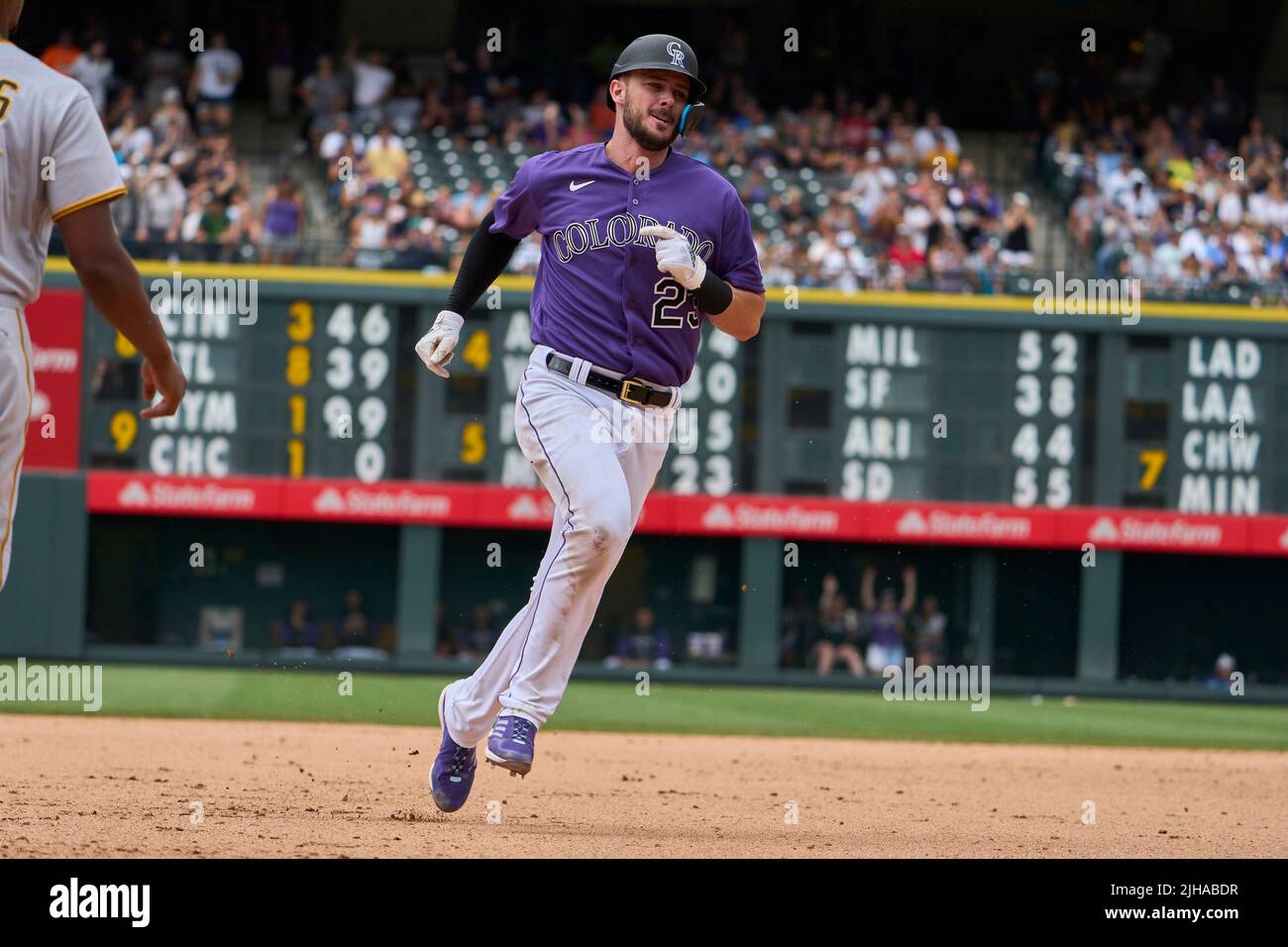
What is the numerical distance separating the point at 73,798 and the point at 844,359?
43.7 feet

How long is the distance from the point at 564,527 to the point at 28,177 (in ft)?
7.77

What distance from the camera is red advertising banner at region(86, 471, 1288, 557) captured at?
1959 cm

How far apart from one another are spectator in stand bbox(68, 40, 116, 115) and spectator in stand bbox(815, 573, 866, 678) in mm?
10378

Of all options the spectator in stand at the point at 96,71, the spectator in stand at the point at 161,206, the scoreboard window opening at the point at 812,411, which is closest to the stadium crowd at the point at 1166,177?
the scoreboard window opening at the point at 812,411

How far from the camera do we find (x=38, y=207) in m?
4.64

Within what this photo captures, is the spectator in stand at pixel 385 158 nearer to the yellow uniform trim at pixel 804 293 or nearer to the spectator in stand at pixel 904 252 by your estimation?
the yellow uniform trim at pixel 804 293

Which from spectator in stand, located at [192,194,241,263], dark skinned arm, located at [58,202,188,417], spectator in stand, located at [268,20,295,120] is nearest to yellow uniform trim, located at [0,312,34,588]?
dark skinned arm, located at [58,202,188,417]

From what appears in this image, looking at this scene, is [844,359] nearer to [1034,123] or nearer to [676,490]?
[676,490]

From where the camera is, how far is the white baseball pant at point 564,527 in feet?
20.7

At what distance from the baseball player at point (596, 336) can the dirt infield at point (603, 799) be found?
557 millimetres

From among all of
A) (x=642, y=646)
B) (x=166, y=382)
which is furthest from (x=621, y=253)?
(x=642, y=646)

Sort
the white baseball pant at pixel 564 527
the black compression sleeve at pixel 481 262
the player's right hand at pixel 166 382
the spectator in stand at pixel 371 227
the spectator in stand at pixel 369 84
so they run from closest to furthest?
1. the player's right hand at pixel 166 382
2. the white baseball pant at pixel 564 527
3. the black compression sleeve at pixel 481 262
4. the spectator in stand at pixel 371 227
5. the spectator in stand at pixel 369 84

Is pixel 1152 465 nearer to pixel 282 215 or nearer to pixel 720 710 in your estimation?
pixel 720 710

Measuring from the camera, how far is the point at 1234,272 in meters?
21.3
